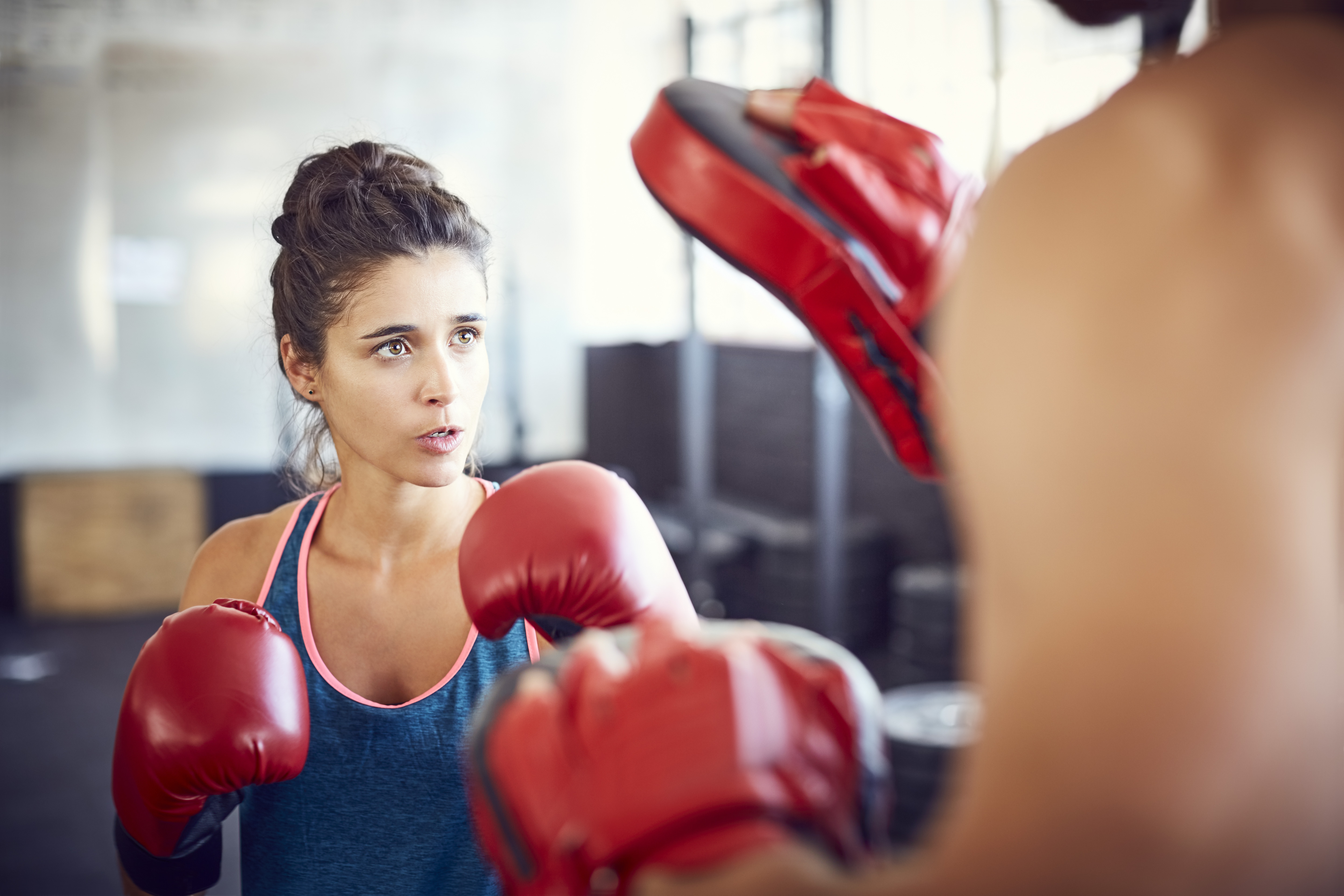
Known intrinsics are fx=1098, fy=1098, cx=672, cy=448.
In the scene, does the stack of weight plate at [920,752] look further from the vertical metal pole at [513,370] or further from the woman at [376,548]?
the vertical metal pole at [513,370]

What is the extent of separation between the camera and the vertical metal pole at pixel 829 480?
3.62 meters

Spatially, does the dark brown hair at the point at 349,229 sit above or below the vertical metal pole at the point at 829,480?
above

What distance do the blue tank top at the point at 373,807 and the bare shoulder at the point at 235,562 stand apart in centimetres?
15

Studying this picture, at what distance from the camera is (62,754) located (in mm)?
3486

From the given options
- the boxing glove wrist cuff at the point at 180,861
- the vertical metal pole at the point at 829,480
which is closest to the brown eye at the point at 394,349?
the boxing glove wrist cuff at the point at 180,861

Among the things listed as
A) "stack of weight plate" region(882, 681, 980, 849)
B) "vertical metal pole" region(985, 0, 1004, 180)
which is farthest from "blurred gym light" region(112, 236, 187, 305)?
"stack of weight plate" region(882, 681, 980, 849)

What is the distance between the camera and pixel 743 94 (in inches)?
32.9

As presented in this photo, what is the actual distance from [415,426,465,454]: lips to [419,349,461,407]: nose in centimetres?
3

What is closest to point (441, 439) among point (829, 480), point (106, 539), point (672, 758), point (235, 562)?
point (235, 562)

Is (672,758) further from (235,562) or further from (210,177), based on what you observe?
(210,177)

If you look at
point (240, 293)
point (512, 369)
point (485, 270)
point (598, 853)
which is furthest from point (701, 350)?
point (598, 853)

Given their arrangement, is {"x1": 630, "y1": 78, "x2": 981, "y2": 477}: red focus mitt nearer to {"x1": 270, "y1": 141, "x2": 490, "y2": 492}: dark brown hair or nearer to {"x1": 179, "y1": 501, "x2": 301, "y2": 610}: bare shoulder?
{"x1": 270, "y1": 141, "x2": 490, "y2": 492}: dark brown hair

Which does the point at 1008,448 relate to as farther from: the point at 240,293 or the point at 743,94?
the point at 240,293

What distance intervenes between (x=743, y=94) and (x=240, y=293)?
4.91 metres
